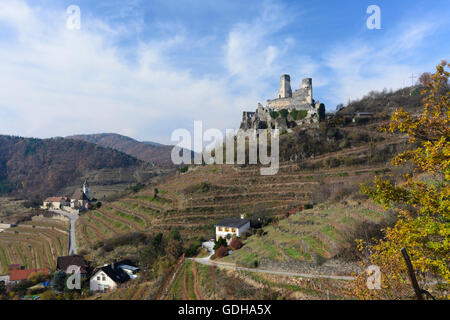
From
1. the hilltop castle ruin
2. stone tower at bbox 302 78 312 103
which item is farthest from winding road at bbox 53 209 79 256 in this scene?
stone tower at bbox 302 78 312 103

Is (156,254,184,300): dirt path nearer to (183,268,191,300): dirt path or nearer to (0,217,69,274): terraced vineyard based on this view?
(183,268,191,300): dirt path

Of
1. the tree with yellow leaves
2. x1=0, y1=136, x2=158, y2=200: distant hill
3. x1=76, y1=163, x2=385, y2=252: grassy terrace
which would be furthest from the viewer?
x1=0, y1=136, x2=158, y2=200: distant hill

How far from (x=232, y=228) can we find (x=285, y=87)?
4272cm

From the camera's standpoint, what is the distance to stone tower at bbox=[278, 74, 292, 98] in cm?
5869

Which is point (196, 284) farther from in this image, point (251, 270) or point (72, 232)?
point (72, 232)

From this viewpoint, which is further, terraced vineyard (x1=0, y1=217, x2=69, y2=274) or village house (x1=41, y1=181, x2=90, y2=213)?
village house (x1=41, y1=181, x2=90, y2=213)

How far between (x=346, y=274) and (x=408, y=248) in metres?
6.93

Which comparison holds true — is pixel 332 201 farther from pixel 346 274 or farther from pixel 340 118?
pixel 340 118

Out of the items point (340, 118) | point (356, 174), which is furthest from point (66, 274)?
point (340, 118)

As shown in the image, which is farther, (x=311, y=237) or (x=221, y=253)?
(x=221, y=253)

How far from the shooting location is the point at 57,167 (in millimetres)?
122125

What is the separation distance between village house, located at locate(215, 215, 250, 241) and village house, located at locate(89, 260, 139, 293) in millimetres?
9734

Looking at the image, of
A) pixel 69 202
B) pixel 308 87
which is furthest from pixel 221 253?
pixel 69 202

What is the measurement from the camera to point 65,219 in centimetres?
5444
